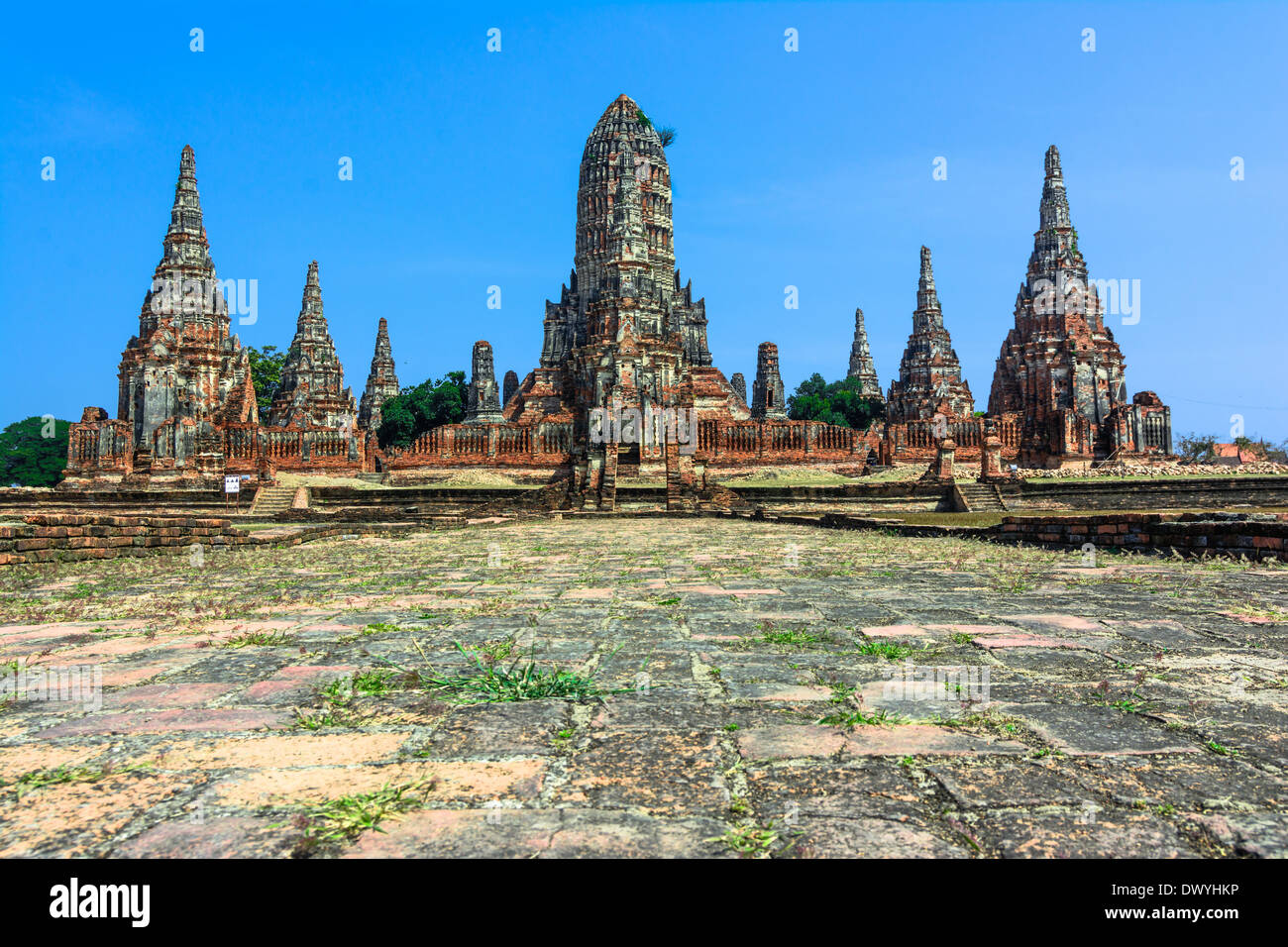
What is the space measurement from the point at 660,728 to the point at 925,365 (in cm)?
5186

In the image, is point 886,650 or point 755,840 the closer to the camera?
point 755,840

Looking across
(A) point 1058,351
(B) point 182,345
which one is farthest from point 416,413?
(A) point 1058,351

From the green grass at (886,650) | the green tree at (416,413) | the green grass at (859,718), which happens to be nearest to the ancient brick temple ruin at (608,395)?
the green tree at (416,413)

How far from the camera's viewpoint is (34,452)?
5703 cm

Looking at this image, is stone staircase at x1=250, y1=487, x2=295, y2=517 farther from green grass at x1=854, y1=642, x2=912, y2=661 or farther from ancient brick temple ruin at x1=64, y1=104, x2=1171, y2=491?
green grass at x1=854, y1=642, x2=912, y2=661

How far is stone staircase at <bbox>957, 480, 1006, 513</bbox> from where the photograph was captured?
824 inches

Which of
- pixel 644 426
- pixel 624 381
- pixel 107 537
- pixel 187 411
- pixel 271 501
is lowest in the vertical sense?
pixel 271 501

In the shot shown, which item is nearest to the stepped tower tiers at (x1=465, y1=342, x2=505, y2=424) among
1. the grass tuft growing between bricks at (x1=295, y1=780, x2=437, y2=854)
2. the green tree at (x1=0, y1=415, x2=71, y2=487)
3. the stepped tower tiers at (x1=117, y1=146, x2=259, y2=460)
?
the stepped tower tiers at (x1=117, y1=146, x2=259, y2=460)

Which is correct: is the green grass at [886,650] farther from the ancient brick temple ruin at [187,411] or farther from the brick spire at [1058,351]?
the brick spire at [1058,351]

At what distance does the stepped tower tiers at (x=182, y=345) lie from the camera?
36000mm

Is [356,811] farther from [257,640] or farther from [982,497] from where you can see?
[982,497]
